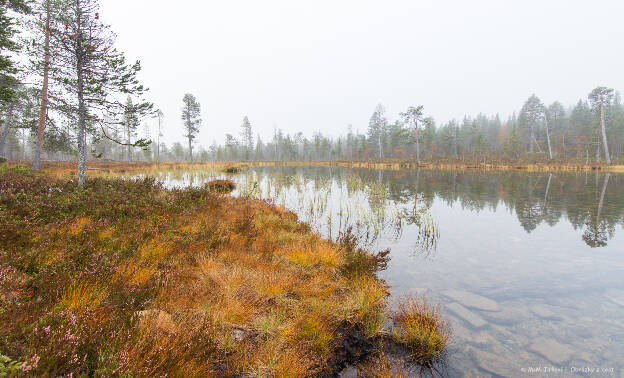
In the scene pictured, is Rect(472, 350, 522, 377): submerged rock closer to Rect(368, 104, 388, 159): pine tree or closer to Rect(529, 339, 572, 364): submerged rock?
Rect(529, 339, 572, 364): submerged rock

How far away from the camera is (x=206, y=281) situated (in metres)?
4.52

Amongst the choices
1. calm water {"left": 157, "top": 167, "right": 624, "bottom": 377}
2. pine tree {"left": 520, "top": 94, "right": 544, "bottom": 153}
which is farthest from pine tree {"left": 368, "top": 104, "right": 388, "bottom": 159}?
calm water {"left": 157, "top": 167, "right": 624, "bottom": 377}

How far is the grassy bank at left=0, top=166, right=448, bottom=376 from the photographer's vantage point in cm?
223

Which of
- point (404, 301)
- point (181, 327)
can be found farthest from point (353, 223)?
point (181, 327)

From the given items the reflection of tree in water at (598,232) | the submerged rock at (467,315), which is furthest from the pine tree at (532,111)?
the submerged rock at (467,315)

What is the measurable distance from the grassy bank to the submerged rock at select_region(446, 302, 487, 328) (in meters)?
1.25

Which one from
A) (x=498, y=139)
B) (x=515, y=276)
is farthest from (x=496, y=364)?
(x=498, y=139)

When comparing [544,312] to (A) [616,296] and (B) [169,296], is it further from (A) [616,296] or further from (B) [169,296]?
(B) [169,296]

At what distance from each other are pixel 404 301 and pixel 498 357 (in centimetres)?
151

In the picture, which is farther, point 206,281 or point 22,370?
point 206,281

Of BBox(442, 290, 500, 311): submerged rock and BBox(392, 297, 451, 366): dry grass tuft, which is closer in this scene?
BBox(392, 297, 451, 366): dry grass tuft

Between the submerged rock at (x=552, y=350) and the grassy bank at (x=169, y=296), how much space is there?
5.31 feet

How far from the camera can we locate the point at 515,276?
6090 millimetres

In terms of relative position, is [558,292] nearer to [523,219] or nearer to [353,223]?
[353,223]
